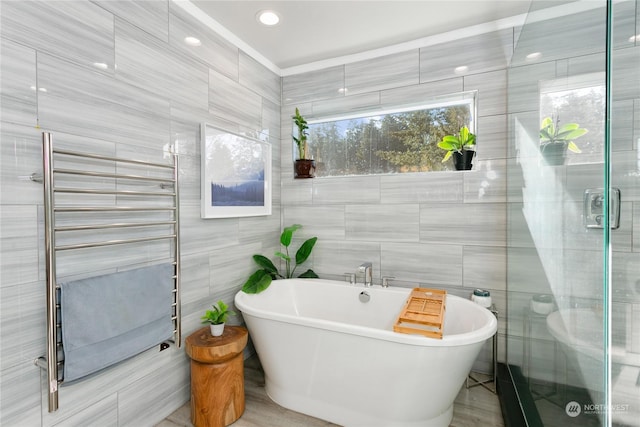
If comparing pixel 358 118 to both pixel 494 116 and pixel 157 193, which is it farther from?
pixel 157 193

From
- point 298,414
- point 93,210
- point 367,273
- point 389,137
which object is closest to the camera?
point 93,210

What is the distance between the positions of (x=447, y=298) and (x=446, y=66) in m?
1.78

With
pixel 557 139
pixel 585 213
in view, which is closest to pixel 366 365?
pixel 585 213

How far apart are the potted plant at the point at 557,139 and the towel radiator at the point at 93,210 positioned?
6.12 feet

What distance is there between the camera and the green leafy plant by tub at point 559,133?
0.98 metres

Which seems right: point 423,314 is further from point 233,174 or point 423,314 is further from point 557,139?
point 233,174

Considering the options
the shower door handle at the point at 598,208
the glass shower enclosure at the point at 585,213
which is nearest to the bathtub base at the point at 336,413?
A: the glass shower enclosure at the point at 585,213

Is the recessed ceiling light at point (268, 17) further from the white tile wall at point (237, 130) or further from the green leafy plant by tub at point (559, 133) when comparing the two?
the green leafy plant by tub at point (559, 133)

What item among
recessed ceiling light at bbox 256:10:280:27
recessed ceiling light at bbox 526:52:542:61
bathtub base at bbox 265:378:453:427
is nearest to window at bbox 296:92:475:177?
recessed ceiling light at bbox 526:52:542:61

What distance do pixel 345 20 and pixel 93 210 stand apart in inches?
79.6

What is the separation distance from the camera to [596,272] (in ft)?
2.83

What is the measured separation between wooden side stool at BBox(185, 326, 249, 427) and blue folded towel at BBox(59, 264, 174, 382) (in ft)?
0.73

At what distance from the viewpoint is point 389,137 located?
2.73m

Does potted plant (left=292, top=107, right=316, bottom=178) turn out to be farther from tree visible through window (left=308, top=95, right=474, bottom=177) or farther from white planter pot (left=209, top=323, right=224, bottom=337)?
white planter pot (left=209, top=323, right=224, bottom=337)
